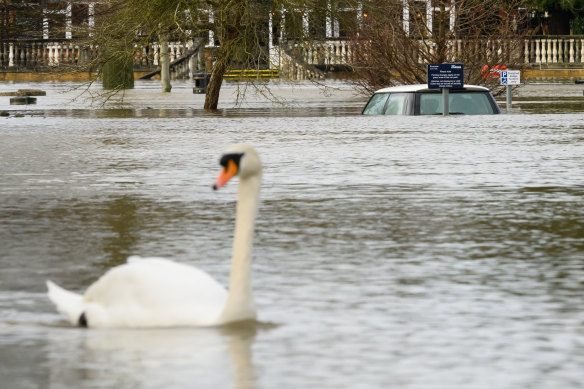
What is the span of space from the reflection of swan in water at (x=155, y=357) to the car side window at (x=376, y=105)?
77.9 feet

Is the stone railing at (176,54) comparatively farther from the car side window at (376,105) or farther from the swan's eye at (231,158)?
the swan's eye at (231,158)

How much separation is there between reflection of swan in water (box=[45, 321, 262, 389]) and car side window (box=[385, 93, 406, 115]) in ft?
74.7

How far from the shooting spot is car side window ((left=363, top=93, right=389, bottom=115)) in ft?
99.7

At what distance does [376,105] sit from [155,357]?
81.6 feet

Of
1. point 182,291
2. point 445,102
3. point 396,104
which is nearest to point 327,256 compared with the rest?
point 182,291

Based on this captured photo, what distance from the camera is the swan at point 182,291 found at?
641cm

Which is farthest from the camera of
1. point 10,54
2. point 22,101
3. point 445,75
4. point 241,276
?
point 10,54

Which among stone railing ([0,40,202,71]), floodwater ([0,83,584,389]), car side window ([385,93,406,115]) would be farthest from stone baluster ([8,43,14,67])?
floodwater ([0,83,584,389])

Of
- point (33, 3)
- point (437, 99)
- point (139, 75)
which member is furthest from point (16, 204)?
point (33, 3)

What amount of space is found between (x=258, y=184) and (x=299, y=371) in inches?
50.3

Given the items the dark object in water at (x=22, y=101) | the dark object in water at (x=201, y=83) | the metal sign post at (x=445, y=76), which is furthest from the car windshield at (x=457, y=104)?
the dark object in water at (x=201, y=83)

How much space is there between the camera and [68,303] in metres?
6.87

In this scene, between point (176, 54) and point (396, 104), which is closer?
point (396, 104)

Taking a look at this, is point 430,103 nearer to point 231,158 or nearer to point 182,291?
point 231,158
